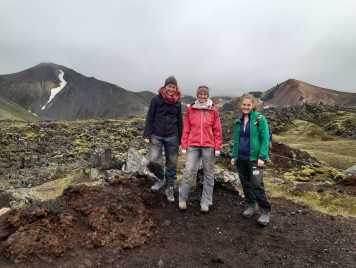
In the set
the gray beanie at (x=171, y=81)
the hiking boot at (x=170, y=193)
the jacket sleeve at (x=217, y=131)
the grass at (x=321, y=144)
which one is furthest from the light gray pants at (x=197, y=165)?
the grass at (x=321, y=144)

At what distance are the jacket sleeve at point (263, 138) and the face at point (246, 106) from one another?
38 centimetres

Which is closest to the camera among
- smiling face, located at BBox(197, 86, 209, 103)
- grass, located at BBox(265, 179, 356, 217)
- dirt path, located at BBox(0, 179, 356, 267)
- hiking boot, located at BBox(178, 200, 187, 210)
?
dirt path, located at BBox(0, 179, 356, 267)

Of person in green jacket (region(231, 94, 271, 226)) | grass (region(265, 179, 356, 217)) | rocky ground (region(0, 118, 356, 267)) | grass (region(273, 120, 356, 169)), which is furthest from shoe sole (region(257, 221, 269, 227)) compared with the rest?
grass (region(273, 120, 356, 169))

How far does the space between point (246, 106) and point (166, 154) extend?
2.60 m

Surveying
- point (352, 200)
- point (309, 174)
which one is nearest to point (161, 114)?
point (352, 200)

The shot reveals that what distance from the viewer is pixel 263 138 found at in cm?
925

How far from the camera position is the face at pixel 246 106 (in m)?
9.41

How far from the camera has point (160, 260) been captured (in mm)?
7922

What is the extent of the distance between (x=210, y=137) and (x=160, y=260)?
341 centimetres

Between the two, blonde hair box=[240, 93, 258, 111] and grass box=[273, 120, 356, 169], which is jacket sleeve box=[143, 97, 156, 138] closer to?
blonde hair box=[240, 93, 258, 111]

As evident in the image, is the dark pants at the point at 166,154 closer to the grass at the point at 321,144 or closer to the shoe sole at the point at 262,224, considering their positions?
the shoe sole at the point at 262,224

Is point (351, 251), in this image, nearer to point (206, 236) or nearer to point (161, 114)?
point (206, 236)

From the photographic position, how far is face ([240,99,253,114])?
9411 mm

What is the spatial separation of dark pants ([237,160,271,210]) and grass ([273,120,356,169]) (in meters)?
18.5
